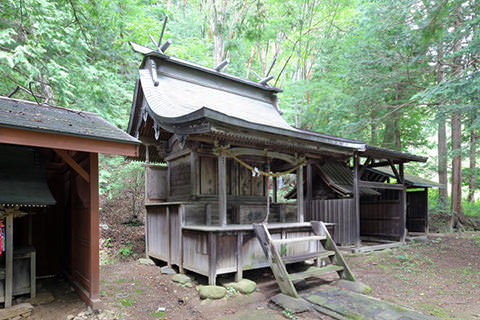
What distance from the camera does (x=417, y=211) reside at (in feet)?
46.2

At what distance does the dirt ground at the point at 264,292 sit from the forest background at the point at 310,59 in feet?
13.0

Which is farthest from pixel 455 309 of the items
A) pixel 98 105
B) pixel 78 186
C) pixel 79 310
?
pixel 98 105

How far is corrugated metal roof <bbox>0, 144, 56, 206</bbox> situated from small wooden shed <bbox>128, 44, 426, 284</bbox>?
257cm

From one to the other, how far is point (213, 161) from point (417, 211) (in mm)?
11531

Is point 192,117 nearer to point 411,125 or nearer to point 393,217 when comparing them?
point 393,217

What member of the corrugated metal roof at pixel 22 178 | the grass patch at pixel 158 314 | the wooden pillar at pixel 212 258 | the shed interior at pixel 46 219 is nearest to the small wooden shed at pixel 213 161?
the wooden pillar at pixel 212 258

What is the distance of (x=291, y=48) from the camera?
19.5 meters

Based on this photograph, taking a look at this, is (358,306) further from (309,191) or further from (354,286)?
(309,191)

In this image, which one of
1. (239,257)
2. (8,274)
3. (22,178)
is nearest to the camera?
(8,274)

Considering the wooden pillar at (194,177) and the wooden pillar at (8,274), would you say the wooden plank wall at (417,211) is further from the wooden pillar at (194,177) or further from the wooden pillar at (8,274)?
the wooden pillar at (8,274)

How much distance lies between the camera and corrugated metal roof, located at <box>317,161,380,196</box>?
1066cm

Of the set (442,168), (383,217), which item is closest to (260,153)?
(383,217)

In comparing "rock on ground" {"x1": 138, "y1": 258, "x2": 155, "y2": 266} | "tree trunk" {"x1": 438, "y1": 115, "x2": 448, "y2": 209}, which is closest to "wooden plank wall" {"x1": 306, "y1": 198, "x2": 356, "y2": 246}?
"rock on ground" {"x1": 138, "y1": 258, "x2": 155, "y2": 266}

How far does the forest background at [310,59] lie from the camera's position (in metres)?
7.27
